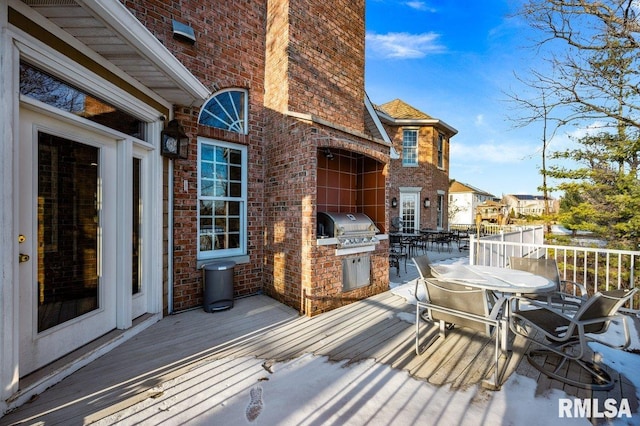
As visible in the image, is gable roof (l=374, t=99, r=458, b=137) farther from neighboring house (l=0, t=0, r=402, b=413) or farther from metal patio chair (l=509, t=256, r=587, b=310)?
metal patio chair (l=509, t=256, r=587, b=310)

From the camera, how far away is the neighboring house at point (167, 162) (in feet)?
7.30

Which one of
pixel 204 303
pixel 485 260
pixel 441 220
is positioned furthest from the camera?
pixel 441 220

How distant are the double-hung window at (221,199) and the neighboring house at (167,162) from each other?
2 centimetres

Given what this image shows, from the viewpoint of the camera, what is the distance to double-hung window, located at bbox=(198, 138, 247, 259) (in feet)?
14.6

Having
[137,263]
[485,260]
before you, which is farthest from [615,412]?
[137,263]

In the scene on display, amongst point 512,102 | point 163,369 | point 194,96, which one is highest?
point 512,102

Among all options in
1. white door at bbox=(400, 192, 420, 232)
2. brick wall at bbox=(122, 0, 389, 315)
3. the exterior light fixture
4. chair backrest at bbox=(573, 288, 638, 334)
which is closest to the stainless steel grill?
brick wall at bbox=(122, 0, 389, 315)

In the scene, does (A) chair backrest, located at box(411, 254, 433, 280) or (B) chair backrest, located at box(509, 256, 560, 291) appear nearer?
(B) chair backrest, located at box(509, 256, 560, 291)

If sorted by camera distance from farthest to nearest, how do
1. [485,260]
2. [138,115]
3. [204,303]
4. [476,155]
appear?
1. [476,155]
2. [485,260]
3. [204,303]
4. [138,115]

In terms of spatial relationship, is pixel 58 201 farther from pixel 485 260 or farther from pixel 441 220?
pixel 441 220

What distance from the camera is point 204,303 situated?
13.4ft

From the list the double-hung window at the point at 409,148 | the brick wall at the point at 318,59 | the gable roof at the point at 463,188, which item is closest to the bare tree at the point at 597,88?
the brick wall at the point at 318,59

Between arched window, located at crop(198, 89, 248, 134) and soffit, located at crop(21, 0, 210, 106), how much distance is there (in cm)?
97

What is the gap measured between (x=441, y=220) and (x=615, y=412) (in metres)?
12.9
